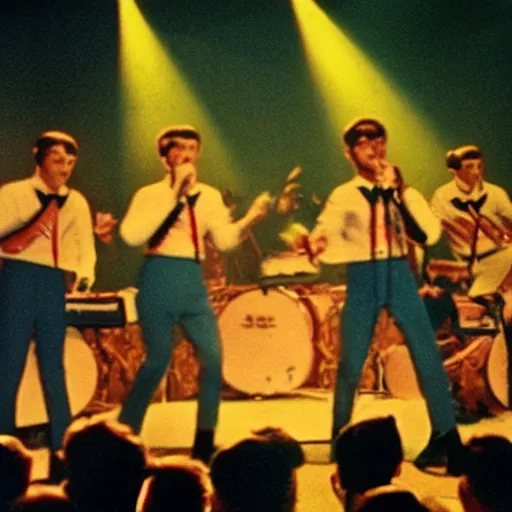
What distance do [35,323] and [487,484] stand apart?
7.31ft

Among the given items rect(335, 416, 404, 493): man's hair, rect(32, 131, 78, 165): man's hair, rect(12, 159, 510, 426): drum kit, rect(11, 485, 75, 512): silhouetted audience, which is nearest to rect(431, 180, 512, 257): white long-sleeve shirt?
rect(12, 159, 510, 426): drum kit

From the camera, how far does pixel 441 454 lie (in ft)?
12.8

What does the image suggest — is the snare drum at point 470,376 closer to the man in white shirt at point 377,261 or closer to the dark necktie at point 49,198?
the man in white shirt at point 377,261

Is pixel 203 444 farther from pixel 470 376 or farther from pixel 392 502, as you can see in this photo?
pixel 392 502

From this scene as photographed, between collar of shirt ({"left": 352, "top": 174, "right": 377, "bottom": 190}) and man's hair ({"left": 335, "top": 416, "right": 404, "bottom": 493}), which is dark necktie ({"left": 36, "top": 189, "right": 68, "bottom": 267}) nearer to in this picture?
collar of shirt ({"left": 352, "top": 174, "right": 377, "bottom": 190})

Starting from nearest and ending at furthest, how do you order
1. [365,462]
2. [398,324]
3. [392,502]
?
1. [392,502]
2. [365,462]
3. [398,324]

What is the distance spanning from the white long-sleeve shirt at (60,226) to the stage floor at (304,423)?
29.2 inches

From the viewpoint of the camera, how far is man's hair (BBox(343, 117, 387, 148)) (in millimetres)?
A: 4074

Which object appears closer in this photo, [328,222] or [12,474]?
Result: [12,474]

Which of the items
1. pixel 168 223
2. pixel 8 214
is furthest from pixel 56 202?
pixel 168 223

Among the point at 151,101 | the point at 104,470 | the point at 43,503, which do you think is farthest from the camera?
the point at 151,101

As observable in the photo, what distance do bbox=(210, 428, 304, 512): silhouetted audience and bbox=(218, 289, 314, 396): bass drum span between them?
2.67ft

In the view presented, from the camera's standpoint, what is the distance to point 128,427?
3.87 m

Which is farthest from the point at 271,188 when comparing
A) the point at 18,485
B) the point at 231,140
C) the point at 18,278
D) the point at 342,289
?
the point at 18,485
